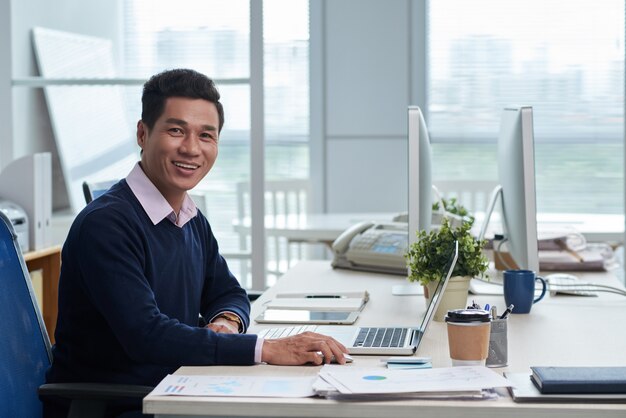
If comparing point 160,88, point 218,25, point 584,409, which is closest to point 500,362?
point 584,409

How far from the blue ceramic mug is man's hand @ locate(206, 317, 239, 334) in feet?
2.24

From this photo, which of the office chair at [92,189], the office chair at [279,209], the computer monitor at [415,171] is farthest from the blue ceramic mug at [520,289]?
the office chair at [279,209]

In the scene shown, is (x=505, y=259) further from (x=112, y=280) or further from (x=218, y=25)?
(x=218, y=25)

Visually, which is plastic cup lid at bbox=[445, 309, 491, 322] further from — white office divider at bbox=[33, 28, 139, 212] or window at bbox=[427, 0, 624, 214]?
window at bbox=[427, 0, 624, 214]

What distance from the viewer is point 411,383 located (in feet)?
5.17

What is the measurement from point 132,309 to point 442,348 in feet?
2.03

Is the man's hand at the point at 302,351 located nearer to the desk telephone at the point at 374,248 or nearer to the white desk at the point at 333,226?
the desk telephone at the point at 374,248

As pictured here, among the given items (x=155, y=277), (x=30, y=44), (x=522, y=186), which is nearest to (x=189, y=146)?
(x=155, y=277)

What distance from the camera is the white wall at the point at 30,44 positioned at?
4359 mm

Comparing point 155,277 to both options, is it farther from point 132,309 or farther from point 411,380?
point 411,380

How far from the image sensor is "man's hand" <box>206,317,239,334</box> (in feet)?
7.04

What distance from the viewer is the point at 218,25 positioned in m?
4.41

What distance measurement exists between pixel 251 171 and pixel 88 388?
2630 millimetres

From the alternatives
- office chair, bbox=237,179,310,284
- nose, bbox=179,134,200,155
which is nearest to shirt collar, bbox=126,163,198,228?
nose, bbox=179,134,200,155
